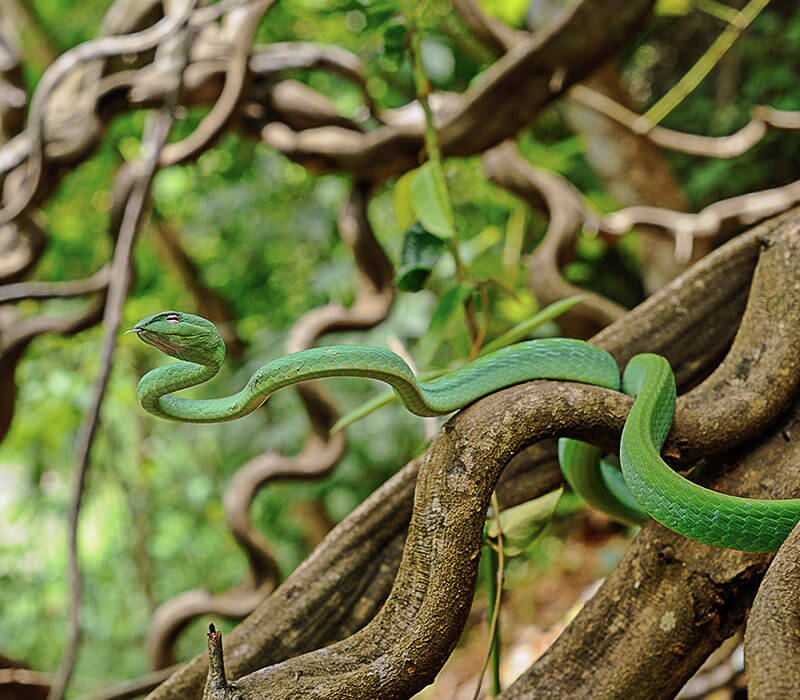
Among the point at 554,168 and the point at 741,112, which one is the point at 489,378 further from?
the point at 741,112

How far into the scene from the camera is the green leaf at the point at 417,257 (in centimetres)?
87

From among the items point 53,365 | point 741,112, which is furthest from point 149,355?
point 741,112

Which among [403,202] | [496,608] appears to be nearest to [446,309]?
[403,202]

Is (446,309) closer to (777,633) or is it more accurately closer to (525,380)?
(525,380)

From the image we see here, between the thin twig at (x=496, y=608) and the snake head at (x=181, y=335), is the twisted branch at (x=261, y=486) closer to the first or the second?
the thin twig at (x=496, y=608)

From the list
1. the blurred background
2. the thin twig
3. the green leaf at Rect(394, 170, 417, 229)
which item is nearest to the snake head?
the thin twig

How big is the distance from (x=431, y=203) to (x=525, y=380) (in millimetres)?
308

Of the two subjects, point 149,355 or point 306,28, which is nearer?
point 306,28

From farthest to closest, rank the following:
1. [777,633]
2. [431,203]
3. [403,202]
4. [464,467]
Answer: [403,202] → [431,203] → [464,467] → [777,633]

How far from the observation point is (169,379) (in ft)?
1.73

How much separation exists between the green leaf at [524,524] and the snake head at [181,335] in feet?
1.17

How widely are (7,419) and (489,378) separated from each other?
1.08 meters

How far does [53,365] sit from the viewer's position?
8.59 ft

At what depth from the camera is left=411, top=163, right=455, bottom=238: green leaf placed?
2.78 feet
